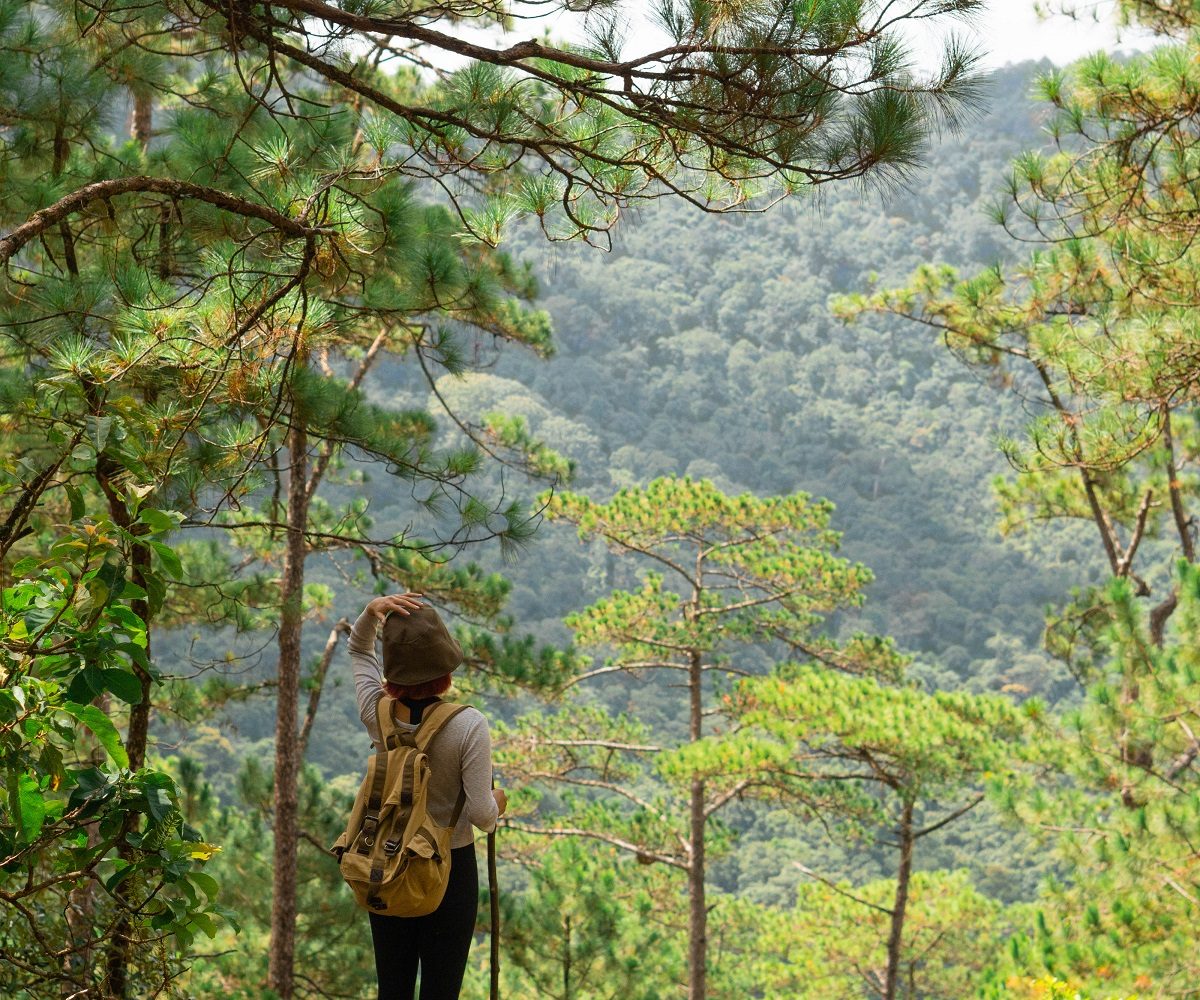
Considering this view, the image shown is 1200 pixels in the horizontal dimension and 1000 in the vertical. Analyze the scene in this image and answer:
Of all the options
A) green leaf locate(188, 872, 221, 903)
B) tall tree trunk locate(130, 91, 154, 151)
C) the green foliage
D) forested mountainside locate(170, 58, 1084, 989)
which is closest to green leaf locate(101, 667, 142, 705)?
the green foliage

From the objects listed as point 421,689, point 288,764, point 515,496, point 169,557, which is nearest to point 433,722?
point 421,689

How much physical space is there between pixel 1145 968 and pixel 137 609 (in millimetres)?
4097

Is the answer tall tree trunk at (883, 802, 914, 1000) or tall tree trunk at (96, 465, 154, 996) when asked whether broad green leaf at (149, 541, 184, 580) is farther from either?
tall tree trunk at (883, 802, 914, 1000)

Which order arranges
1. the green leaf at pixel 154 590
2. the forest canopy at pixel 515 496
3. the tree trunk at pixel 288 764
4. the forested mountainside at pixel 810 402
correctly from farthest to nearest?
the forested mountainside at pixel 810 402 < the tree trunk at pixel 288 764 < the forest canopy at pixel 515 496 < the green leaf at pixel 154 590

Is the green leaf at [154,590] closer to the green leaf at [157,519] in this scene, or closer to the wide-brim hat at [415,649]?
the green leaf at [157,519]

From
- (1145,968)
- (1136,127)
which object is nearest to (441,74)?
(1136,127)

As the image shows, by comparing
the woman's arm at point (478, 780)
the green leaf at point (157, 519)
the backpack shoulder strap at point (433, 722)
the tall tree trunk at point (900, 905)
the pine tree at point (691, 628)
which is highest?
the pine tree at point (691, 628)

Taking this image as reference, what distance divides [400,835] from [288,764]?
137 inches

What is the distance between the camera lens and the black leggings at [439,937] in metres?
1.74

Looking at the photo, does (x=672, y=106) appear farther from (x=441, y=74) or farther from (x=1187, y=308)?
(x=1187, y=308)

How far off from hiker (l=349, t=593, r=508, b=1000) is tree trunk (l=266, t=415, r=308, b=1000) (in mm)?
2862

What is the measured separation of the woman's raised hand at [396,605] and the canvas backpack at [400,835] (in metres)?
0.15

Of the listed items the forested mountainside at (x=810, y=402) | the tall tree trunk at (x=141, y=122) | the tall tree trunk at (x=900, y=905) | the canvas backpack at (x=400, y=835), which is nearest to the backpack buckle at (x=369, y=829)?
the canvas backpack at (x=400, y=835)

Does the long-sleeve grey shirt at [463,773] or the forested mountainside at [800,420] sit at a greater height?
the forested mountainside at [800,420]
